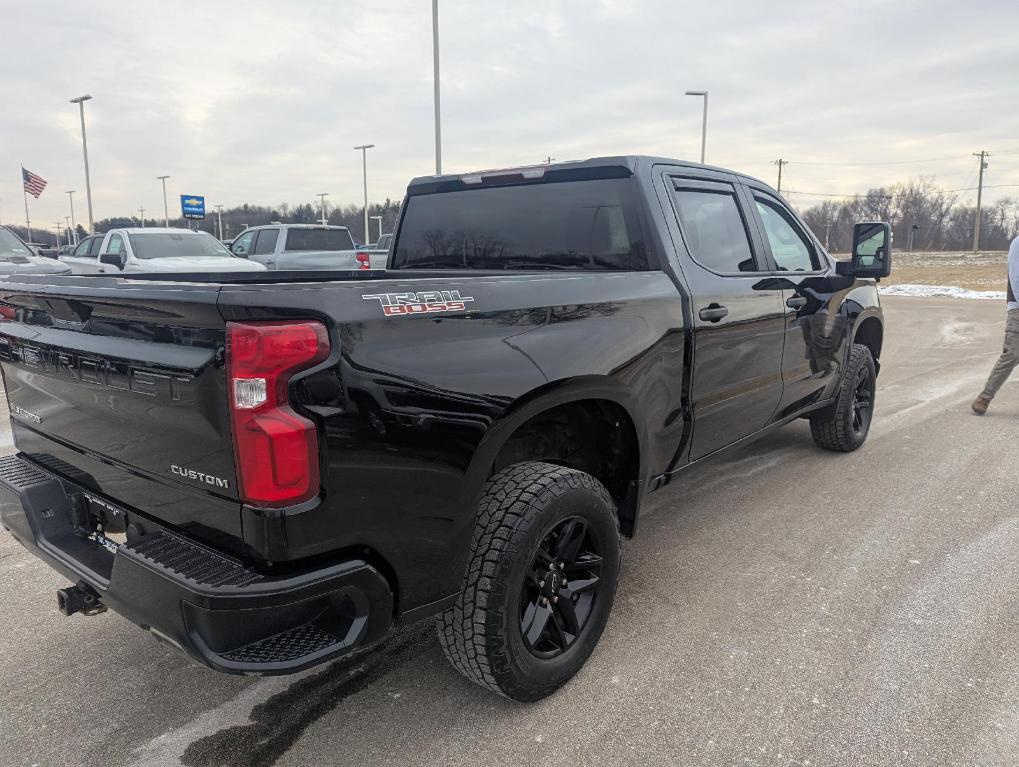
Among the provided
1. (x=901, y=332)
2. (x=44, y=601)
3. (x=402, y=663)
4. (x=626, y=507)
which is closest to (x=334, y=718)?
(x=402, y=663)

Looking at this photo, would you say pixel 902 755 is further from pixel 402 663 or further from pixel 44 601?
pixel 44 601

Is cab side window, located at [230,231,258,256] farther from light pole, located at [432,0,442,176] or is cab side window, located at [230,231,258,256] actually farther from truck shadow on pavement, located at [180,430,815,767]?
truck shadow on pavement, located at [180,430,815,767]

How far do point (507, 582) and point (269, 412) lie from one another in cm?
95

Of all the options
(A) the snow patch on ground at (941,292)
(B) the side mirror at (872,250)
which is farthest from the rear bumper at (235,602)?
(A) the snow patch on ground at (941,292)

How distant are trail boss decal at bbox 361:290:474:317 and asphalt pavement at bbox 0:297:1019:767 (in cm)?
139

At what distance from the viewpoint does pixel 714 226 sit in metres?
3.67

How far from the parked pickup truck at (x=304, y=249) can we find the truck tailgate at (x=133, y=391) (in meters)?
12.3

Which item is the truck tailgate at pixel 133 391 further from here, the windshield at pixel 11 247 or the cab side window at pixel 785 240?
the windshield at pixel 11 247

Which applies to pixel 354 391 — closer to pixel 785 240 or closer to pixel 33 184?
pixel 785 240

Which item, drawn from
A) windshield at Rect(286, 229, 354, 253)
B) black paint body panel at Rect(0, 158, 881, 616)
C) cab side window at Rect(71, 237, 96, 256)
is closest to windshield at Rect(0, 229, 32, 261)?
windshield at Rect(286, 229, 354, 253)

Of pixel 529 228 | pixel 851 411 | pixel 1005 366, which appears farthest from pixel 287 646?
pixel 1005 366

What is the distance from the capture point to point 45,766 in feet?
7.35

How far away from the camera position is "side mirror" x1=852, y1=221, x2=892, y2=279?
14.9ft

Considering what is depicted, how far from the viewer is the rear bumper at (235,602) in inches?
71.9
